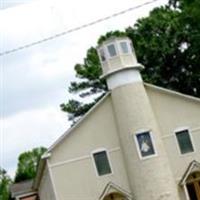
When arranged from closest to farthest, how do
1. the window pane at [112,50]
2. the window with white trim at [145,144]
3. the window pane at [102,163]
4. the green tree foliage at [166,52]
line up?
the window with white trim at [145,144] < the window pane at [102,163] < the window pane at [112,50] < the green tree foliage at [166,52]

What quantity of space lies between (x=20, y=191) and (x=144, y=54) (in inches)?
550

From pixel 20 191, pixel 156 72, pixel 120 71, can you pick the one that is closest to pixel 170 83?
pixel 156 72

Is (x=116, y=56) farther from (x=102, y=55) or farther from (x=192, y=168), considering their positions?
(x=192, y=168)

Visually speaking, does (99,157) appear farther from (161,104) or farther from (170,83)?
(170,83)

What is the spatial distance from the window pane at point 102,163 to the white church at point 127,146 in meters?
0.05

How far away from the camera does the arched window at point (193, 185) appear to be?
3106 centimetres

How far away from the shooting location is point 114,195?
3059 cm

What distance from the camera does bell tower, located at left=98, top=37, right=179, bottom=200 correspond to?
29.8 metres

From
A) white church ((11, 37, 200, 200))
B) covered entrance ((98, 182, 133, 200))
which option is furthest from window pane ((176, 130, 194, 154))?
covered entrance ((98, 182, 133, 200))

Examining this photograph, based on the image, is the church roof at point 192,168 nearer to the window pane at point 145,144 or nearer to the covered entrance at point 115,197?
the window pane at point 145,144

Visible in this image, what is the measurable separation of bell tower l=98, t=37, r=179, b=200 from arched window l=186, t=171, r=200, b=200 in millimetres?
1091

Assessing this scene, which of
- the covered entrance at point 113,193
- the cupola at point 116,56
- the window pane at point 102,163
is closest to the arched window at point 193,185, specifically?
the covered entrance at point 113,193

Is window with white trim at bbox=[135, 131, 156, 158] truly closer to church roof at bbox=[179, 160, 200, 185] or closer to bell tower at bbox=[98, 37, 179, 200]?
bell tower at bbox=[98, 37, 179, 200]

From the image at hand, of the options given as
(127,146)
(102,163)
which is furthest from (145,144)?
(102,163)
